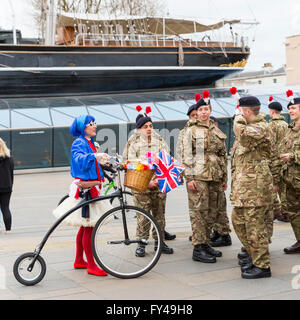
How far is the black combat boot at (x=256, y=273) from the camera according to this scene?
5512 millimetres

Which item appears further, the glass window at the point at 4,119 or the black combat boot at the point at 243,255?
the glass window at the point at 4,119

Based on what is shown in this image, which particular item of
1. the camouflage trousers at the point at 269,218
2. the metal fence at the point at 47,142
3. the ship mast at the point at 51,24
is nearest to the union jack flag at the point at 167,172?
the camouflage trousers at the point at 269,218

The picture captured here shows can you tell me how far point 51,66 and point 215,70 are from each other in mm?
9442

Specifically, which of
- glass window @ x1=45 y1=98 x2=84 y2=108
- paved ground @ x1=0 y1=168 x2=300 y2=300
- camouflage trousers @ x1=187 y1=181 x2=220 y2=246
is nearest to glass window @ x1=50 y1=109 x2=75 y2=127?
glass window @ x1=45 y1=98 x2=84 y2=108

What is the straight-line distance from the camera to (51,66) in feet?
82.2

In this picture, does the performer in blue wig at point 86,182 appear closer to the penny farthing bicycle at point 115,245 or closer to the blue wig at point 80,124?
the blue wig at point 80,124

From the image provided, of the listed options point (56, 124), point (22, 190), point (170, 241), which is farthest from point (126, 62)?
point (170, 241)

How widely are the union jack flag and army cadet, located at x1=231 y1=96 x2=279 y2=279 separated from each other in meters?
0.80

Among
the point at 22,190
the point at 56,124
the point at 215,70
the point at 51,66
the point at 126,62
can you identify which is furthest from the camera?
the point at 215,70

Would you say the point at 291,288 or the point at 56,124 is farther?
the point at 56,124

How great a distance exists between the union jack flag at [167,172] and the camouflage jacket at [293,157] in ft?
4.93

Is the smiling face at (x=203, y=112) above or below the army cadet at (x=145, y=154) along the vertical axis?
above

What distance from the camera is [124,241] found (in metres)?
5.93
